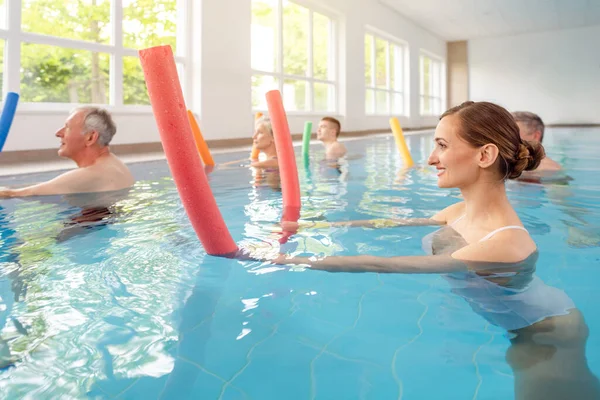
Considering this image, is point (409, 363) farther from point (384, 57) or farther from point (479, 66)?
point (479, 66)

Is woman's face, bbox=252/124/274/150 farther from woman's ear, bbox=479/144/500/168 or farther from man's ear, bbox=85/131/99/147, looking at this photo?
woman's ear, bbox=479/144/500/168

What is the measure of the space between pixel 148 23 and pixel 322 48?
7.33 m

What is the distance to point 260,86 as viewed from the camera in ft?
43.9

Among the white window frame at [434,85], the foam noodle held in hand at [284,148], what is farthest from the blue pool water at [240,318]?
the white window frame at [434,85]

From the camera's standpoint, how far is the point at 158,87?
70.4 inches

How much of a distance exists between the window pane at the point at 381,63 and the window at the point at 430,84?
14.0 ft

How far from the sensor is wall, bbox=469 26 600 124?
24078 mm

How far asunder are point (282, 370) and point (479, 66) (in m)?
27.5

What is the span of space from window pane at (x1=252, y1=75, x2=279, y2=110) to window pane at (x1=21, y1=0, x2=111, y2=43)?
438 centimetres

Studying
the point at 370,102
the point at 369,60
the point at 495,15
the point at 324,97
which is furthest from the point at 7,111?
the point at 495,15

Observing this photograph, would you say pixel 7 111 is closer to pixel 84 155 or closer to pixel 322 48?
pixel 84 155

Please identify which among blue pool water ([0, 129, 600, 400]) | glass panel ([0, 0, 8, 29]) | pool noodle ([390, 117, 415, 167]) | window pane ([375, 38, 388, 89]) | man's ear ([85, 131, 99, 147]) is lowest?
blue pool water ([0, 129, 600, 400])

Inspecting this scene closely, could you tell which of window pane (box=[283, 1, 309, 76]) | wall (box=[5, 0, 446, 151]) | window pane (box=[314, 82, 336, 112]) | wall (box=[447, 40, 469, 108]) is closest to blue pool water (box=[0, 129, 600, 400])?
wall (box=[5, 0, 446, 151])

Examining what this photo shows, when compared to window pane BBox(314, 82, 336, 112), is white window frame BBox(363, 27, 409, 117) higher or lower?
higher
